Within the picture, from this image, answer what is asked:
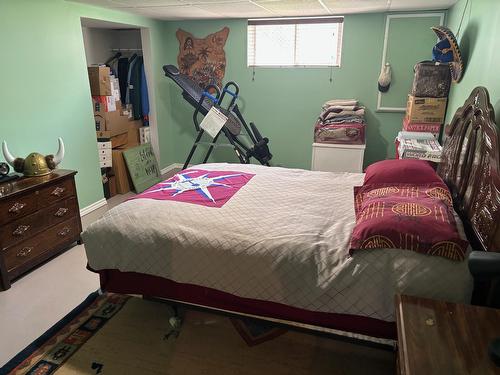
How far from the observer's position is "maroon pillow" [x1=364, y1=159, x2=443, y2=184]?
213 cm

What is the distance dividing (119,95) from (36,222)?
2097 millimetres

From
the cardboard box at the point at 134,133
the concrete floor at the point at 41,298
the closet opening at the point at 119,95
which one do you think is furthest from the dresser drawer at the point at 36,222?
the cardboard box at the point at 134,133

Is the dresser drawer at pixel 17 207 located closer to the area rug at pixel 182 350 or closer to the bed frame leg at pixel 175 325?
the area rug at pixel 182 350

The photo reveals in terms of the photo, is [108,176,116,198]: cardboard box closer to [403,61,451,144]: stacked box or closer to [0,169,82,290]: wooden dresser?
[0,169,82,290]: wooden dresser

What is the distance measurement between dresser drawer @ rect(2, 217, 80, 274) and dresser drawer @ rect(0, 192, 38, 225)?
0.21m

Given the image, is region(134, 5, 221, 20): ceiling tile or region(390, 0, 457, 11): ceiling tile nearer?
region(390, 0, 457, 11): ceiling tile

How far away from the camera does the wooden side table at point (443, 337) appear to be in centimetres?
101

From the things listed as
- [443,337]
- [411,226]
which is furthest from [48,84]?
[443,337]

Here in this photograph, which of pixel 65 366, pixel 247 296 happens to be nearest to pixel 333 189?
pixel 247 296

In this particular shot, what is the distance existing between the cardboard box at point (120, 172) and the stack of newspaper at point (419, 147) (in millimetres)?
3048

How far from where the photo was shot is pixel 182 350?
1927mm

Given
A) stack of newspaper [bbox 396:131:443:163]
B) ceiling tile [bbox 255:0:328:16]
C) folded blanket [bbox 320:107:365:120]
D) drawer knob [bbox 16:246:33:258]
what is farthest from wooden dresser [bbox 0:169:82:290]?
stack of newspaper [bbox 396:131:443:163]

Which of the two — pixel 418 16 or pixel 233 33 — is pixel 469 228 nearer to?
pixel 418 16

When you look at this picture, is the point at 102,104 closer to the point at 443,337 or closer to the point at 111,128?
the point at 111,128
